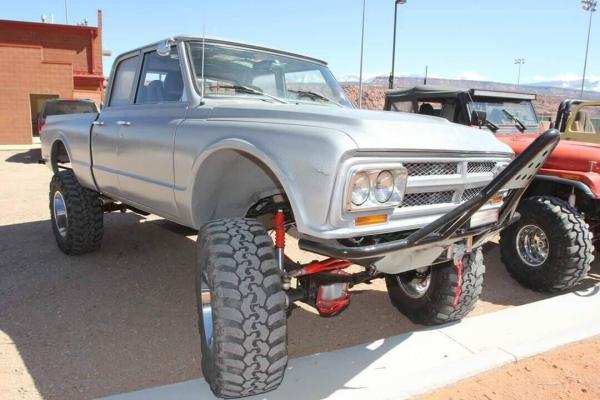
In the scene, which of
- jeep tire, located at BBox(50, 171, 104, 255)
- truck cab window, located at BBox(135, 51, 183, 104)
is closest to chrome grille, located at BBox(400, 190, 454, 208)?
truck cab window, located at BBox(135, 51, 183, 104)

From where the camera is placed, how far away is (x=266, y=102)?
136 inches

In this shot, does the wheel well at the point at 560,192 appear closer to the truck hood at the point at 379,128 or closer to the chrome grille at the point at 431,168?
the truck hood at the point at 379,128

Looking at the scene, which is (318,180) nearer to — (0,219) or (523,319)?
(523,319)

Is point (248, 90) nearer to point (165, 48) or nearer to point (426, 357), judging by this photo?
point (165, 48)

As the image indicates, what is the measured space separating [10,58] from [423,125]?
2219 centimetres

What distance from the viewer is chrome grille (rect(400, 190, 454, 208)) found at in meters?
2.57

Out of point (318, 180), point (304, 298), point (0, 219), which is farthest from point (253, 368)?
point (0, 219)

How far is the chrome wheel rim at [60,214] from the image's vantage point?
5527 millimetres

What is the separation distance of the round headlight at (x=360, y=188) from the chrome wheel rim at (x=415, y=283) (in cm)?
147

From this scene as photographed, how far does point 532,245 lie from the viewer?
4.91 m

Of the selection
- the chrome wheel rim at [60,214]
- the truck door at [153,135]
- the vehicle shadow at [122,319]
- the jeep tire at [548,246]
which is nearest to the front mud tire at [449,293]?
the vehicle shadow at [122,319]

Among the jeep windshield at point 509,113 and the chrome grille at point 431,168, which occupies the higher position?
the jeep windshield at point 509,113

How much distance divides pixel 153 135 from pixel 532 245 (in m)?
3.53

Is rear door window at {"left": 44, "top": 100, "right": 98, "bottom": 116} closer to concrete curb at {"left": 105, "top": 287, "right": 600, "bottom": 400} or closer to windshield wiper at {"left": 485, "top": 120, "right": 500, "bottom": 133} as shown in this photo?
windshield wiper at {"left": 485, "top": 120, "right": 500, "bottom": 133}
